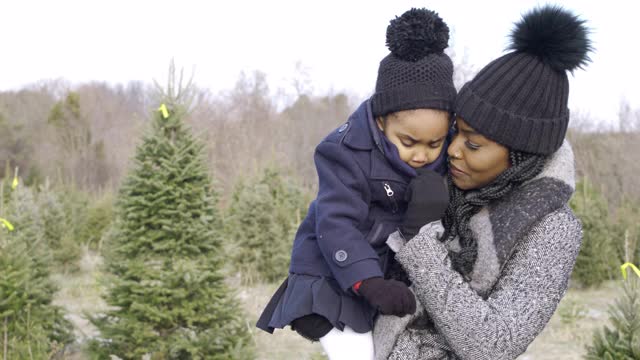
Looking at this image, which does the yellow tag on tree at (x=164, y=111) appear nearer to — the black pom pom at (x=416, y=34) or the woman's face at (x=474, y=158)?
the black pom pom at (x=416, y=34)

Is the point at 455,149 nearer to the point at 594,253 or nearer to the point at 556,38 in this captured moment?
the point at 556,38

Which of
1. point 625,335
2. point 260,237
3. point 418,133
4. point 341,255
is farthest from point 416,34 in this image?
point 260,237

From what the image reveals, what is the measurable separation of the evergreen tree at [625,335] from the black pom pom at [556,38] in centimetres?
382

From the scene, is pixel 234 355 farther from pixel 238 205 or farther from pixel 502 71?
pixel 238 205

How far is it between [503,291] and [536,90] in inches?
21.7

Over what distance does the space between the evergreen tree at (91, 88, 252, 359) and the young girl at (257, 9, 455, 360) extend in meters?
4.21

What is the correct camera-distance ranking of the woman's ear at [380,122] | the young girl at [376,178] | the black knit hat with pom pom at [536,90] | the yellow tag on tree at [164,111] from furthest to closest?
1. the yellow tag on tree at [164,111]
2. the woman's ear at [380,122]
3. the young girl at [376,178]
4. the black knit hat with pom pom at [536,90]

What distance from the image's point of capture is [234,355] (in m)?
5.96

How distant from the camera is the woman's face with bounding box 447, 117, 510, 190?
6.17ft

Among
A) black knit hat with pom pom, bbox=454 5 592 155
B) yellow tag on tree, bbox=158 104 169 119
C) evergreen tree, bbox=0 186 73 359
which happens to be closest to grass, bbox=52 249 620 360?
evergreen tree, bbox=0 186 73 359

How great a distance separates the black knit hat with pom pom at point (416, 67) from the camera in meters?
1.96

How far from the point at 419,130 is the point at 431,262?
15.9 inches

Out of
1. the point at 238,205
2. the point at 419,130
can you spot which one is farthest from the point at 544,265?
the point at 238,205

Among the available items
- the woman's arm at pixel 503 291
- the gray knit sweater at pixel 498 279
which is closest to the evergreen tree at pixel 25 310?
the gray knit sweater at pixel 498 279
